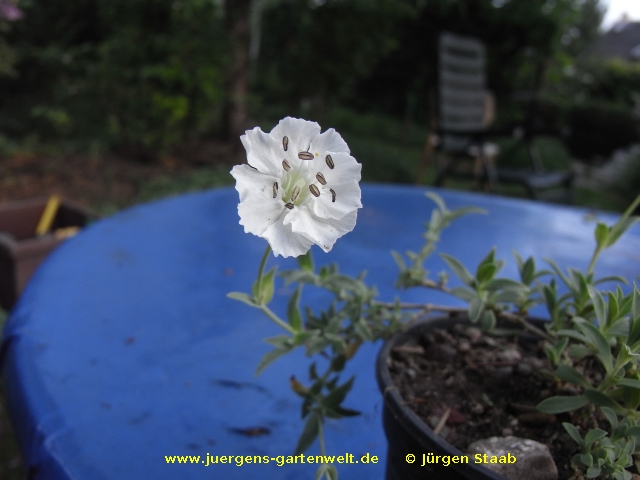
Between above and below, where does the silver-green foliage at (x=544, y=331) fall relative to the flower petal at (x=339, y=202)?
below

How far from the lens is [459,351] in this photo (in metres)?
0.75

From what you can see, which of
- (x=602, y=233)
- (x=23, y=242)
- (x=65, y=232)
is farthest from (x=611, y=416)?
(x=65, y=232)

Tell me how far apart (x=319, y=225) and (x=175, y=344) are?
2.04ft

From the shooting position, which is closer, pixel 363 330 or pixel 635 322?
pixel 635 322

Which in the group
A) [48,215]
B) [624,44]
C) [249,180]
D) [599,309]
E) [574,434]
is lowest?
[48,215]

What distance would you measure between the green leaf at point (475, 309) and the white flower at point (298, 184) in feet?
0.71

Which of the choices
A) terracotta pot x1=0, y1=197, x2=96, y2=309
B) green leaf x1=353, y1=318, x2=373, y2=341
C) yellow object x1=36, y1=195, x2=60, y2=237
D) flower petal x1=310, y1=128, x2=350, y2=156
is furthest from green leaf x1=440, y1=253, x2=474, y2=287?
yellow object x1=36, y1=195, x2=60, y2=237

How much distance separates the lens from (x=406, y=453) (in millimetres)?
563

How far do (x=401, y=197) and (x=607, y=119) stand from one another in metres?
7.31

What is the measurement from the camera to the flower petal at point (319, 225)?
0.50m

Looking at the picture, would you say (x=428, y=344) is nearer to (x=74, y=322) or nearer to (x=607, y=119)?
(x=74, y=322)

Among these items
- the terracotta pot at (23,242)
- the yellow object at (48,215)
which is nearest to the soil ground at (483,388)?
the terracotta pot at (23,242)

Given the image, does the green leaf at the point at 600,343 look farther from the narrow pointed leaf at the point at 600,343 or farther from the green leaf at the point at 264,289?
the green leaf at the point at 264,289

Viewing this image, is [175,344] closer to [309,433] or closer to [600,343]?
[309,433]
